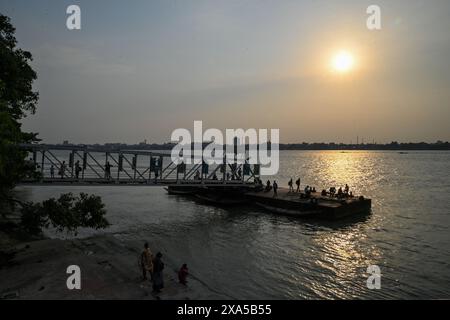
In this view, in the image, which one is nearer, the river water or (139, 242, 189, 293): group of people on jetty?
(139, 242, 189, 293): group of people on jetty

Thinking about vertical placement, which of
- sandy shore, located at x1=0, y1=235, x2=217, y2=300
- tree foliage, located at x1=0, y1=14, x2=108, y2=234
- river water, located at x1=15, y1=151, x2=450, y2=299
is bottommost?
river water, located at x1=15, y1=151, x2=450, y2=299

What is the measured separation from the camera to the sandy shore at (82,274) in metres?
13.9

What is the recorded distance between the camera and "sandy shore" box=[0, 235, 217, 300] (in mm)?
13914

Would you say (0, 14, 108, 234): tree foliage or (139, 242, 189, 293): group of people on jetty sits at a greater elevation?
(0, 14, 108, 234): tree foliage

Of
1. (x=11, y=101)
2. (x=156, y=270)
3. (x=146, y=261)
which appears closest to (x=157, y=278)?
(x=156, y=270)

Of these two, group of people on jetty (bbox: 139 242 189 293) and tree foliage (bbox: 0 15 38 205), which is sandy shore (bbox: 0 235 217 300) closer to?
group of people on jetty (bbox: 139 242 189 293)

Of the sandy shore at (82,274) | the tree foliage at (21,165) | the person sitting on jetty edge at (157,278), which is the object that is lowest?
the sandy shore at (82,274)

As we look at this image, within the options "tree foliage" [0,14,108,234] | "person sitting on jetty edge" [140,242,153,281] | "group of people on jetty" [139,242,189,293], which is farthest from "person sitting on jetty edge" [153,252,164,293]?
"tree foliage" [0,14,108,234]

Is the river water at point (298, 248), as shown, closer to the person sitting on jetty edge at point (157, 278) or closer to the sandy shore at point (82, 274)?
the sandy shore at point (82, 274)

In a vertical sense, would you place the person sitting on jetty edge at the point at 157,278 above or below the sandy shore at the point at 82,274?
above

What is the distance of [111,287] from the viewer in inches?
578

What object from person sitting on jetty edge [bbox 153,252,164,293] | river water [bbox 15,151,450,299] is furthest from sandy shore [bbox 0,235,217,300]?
river water [bbox 15,151,450,299]

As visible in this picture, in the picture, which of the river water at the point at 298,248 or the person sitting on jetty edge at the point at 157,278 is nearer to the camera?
the person sitting on jetty edge at the point at 157,278

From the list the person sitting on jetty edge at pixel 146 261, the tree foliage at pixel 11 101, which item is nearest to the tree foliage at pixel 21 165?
the tree foliage at pixel 11 101
